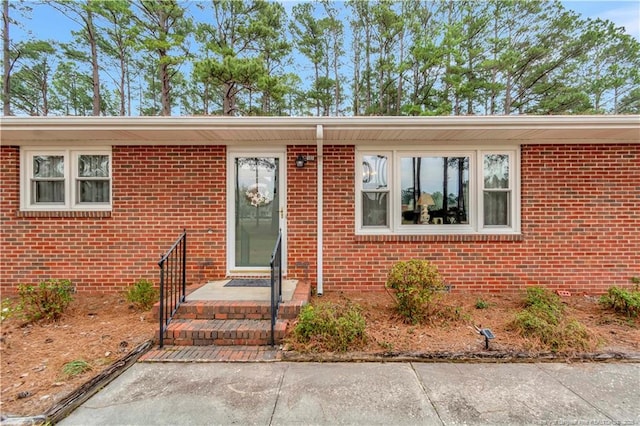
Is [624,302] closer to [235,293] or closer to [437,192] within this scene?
[437,192]

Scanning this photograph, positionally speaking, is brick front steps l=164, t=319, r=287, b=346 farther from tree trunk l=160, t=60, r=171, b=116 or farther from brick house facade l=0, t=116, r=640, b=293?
tree trunk l=160, t=60, r=171, b=116

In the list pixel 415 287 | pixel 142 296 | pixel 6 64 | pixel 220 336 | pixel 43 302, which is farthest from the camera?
pixel 6 64

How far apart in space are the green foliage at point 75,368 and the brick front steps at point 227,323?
25.7 inches

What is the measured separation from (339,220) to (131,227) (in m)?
3.16

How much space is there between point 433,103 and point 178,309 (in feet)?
45.6

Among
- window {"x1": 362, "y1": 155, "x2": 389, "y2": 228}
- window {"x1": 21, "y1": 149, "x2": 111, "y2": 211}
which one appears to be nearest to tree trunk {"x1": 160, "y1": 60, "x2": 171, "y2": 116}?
window {"x1": 21, "y1": 149, "x2": 111, "y2": 211}

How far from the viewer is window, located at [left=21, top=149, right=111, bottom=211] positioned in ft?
14.9

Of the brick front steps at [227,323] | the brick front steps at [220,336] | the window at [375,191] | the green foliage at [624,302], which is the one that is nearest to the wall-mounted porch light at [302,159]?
the window at [375,191]

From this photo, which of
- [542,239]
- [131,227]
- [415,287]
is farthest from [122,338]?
[542,239]

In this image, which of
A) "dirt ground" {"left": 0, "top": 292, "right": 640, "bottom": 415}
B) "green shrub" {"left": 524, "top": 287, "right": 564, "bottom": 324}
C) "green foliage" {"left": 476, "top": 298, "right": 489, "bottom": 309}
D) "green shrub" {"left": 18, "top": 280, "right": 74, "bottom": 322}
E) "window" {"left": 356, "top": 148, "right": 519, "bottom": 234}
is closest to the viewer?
"dirt ground" {"left": 0, "top": 292, "right": 640, "bottom": 415}

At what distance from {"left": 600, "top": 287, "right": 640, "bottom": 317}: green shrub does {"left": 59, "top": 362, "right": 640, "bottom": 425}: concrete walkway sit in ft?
4.20

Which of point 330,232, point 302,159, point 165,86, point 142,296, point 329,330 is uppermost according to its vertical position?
point 165,86

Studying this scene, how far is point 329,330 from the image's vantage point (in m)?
3.05

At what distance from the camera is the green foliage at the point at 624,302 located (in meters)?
3.60
